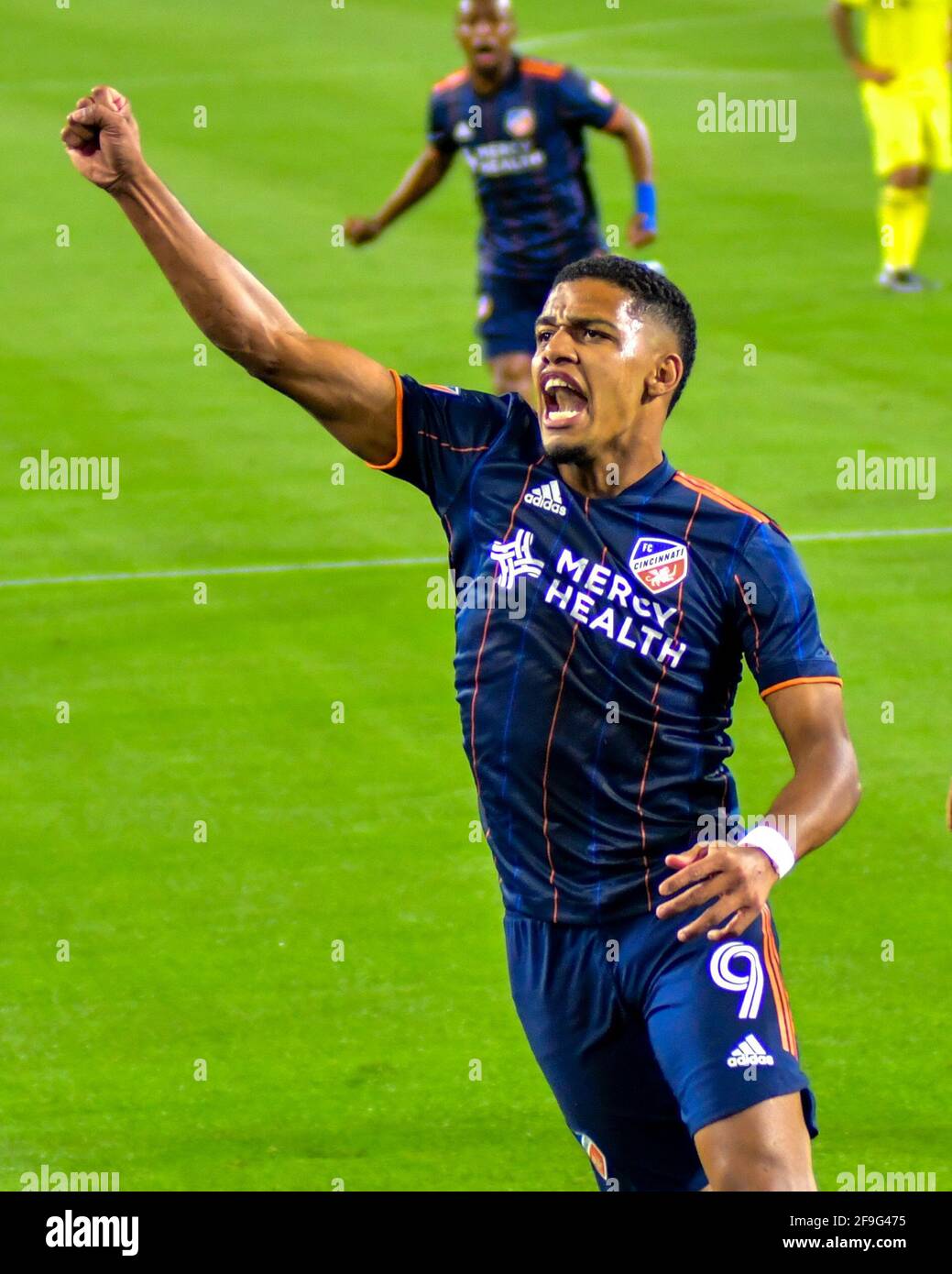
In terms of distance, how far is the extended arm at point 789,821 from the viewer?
516 cm

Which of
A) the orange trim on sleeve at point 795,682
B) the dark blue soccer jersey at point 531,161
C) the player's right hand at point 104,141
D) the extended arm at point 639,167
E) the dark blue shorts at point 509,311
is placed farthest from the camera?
the extended arm at point 639,167

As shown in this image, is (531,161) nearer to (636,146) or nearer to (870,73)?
(636,146)

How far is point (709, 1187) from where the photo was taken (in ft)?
17.4

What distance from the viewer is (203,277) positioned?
218 inches

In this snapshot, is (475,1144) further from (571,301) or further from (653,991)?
(571,301)

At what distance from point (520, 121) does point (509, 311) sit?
45.0 inches

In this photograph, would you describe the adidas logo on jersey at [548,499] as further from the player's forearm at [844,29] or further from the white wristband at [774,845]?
the player's forearm at [844,29]

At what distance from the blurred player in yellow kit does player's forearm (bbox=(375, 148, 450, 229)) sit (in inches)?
205

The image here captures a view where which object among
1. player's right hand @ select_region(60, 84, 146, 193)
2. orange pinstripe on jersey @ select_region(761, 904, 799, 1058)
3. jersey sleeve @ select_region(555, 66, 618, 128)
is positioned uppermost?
jersey sleeve @ select_region(555, 66, 618, 128)

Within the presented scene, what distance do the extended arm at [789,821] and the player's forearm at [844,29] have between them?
14.3m

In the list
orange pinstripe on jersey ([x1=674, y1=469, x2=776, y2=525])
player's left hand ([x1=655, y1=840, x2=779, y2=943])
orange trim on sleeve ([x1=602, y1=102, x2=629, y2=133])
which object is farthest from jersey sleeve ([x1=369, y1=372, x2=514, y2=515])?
orange trim on sleeve ([x1=602, y1=102, x2=629, y2=133])

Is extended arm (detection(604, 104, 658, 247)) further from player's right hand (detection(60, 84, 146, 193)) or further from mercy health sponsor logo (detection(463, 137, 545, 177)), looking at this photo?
player's right hand (detection(60, 84, 146, 193))

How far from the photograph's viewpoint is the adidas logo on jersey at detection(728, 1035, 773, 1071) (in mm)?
5341

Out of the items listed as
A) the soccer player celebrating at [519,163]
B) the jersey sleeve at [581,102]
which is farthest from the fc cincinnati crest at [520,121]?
the jersey sleeve at [581,102]
